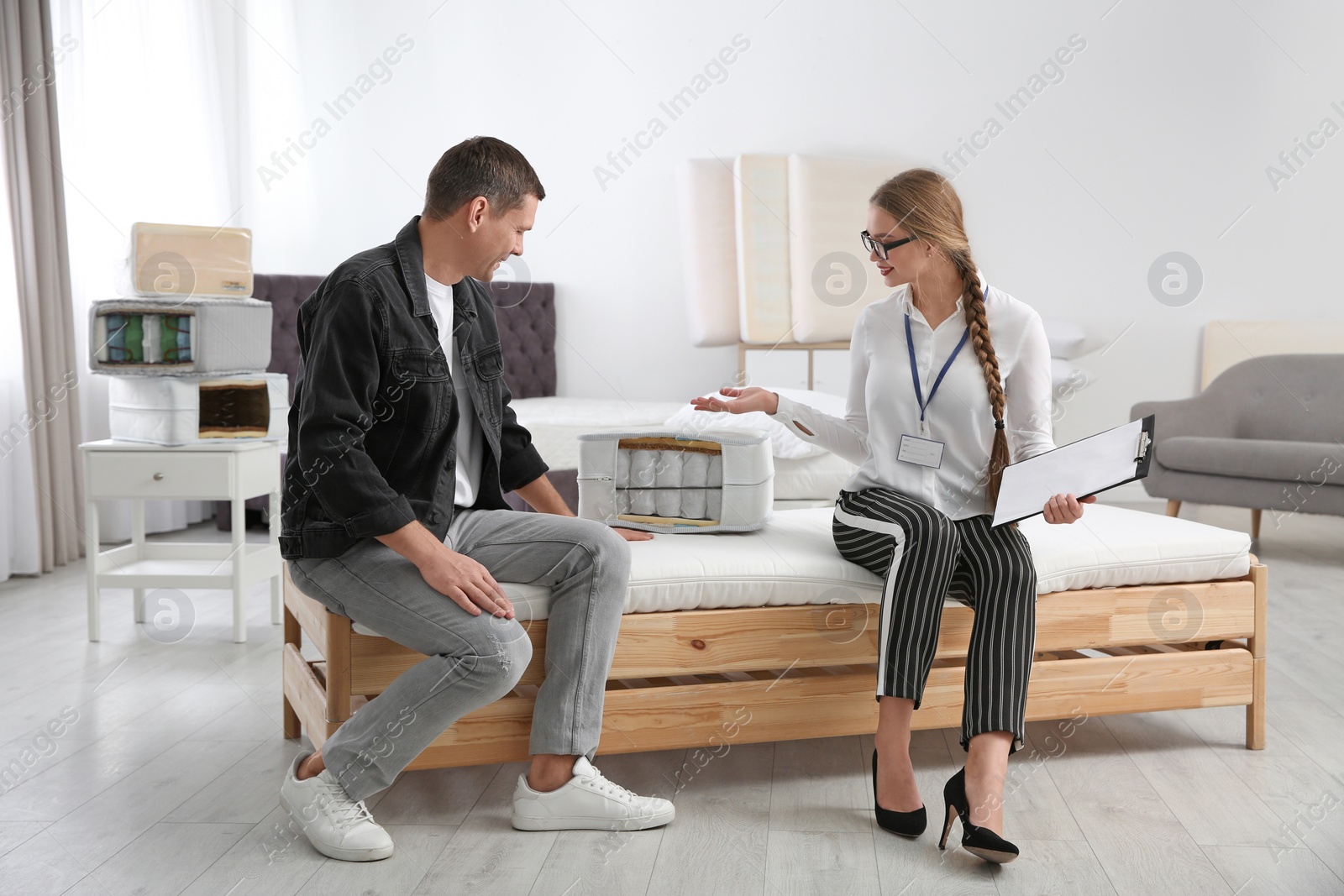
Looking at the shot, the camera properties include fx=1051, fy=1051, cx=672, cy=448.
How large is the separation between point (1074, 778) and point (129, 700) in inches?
74.8

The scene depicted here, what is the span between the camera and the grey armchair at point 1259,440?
3.62 meters

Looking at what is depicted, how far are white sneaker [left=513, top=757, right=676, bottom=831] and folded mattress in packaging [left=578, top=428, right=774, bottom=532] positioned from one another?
19.8 inches

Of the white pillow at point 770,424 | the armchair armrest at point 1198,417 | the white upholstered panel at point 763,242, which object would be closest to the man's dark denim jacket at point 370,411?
the white pillow at point 770,424

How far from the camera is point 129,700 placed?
2.23 m

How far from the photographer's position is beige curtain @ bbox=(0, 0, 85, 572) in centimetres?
332

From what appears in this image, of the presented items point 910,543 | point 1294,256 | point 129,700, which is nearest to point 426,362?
point 910,543

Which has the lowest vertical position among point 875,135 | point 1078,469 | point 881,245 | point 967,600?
point 967,600

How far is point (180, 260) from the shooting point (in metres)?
2.63

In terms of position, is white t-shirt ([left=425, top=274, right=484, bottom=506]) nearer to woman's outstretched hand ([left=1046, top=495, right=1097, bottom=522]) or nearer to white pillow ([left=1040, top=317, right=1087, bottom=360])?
woman's outstretched hand ([left=1046, top=495, right=1097, bottom=522])

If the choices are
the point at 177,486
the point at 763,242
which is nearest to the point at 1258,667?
the point at 177,486

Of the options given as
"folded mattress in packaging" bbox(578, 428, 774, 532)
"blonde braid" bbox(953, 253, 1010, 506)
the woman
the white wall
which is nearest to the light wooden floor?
the woman

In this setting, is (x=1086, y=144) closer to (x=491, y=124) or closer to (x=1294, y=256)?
(x=1294, y=256)

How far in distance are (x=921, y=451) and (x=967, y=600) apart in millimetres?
262

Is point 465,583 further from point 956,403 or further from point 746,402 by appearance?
point 956,403
